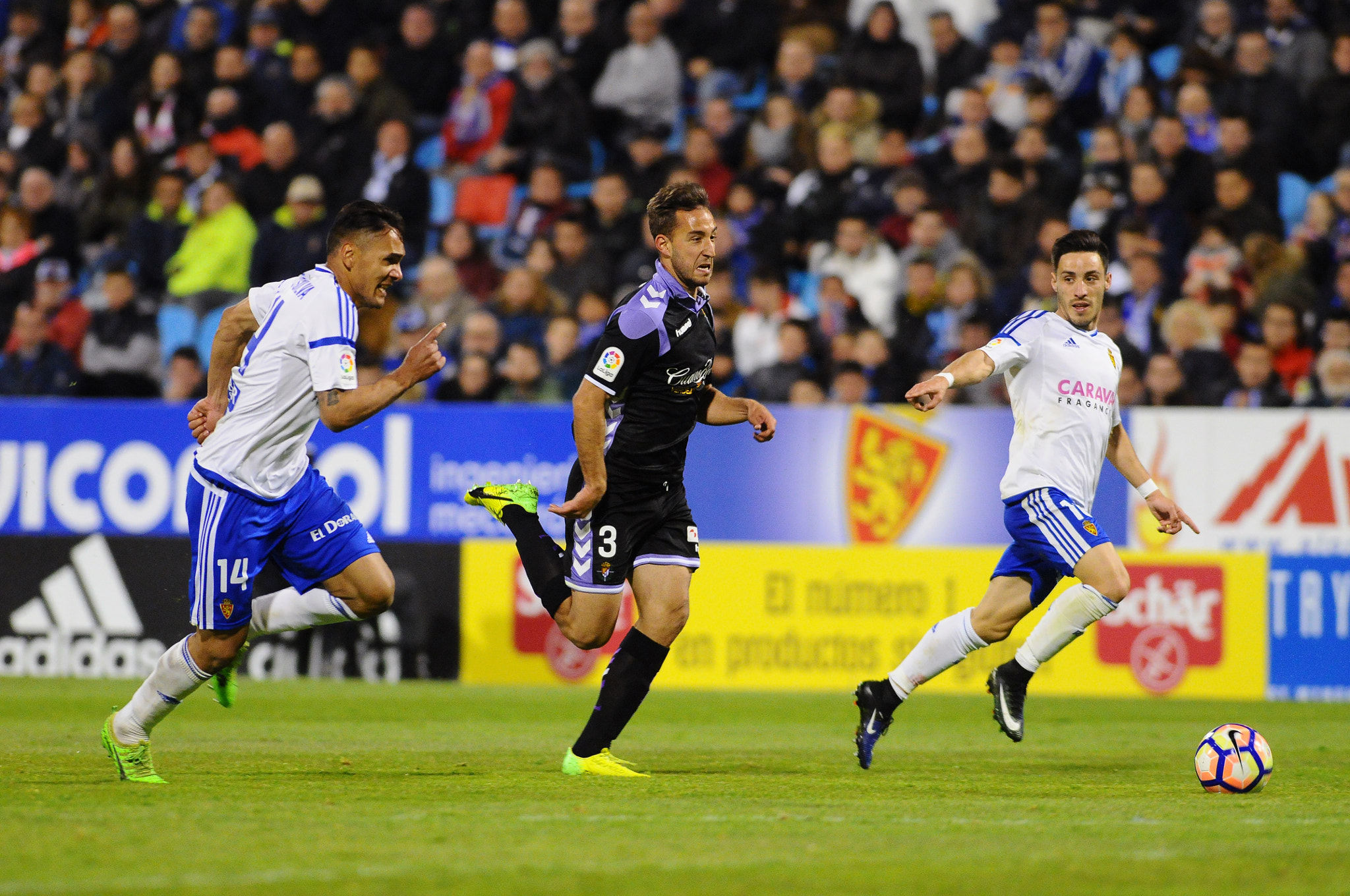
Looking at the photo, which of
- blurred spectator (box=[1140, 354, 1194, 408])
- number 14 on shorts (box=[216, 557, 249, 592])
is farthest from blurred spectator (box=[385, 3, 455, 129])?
number 14 on shorts (box=[216, 557, 249, 592])

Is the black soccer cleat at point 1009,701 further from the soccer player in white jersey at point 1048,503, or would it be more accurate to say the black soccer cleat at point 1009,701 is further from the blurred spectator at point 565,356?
the blurred spectator at point 565,356

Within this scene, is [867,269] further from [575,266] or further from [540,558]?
[540,558]

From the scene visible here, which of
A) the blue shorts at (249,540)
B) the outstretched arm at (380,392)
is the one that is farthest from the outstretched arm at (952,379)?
the blue shorts at (249,540)

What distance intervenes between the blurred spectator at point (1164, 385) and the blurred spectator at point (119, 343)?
8.71 metres

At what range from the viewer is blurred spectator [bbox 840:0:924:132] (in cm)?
1703

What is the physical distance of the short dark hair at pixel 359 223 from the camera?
7.16 m

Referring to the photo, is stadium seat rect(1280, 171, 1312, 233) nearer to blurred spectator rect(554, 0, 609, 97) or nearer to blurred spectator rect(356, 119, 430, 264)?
blurred spectator rect(554, 0, 609, 97)

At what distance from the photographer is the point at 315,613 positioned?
750cm

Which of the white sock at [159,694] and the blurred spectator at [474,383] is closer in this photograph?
the white sock at [159,694]

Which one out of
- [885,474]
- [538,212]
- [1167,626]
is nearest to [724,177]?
[538,212]

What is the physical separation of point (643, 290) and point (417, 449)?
268 inches

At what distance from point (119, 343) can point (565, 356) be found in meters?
4.31

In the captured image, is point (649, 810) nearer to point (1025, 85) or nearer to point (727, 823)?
point (727, 823)

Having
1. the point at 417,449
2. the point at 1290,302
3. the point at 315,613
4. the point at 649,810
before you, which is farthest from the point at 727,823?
the point at 1290,302
